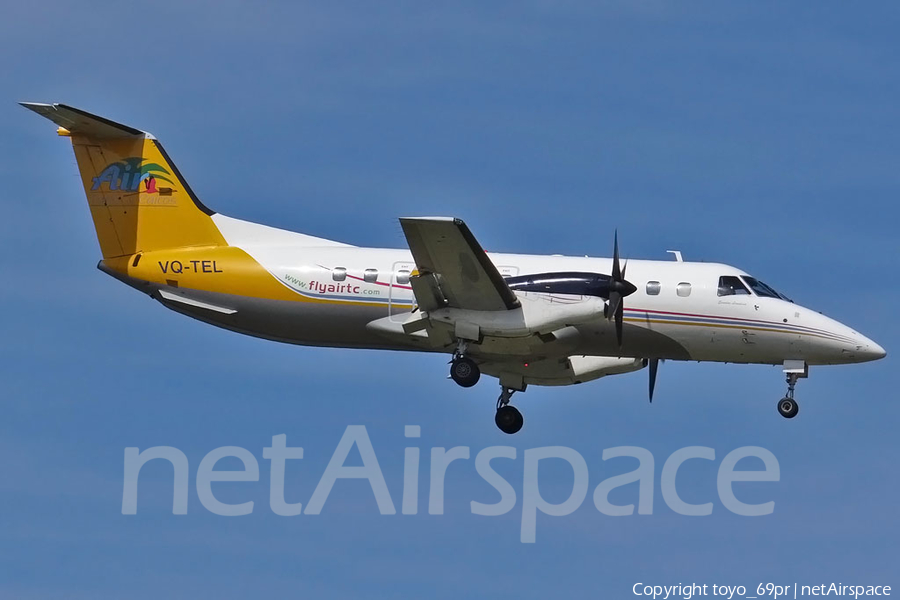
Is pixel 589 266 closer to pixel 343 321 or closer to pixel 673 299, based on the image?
pixel 673 299

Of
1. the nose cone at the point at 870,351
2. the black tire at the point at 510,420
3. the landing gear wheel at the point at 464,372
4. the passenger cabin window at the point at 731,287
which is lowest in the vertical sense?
the black tire at the point at 510,420

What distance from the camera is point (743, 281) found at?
85.4 feet

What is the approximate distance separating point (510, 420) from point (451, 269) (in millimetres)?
5049

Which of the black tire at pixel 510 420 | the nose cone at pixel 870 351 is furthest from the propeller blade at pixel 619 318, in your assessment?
the nose cone at pixel 870 351

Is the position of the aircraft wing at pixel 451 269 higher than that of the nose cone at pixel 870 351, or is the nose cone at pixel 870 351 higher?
the aircraft wing at pixel 451 269

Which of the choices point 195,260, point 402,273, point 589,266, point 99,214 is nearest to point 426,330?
point 402,273

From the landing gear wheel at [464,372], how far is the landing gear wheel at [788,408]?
21.1 ft

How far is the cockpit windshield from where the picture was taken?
26047mm

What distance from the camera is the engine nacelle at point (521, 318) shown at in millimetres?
24656

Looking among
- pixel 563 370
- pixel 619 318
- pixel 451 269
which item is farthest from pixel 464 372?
pixel 563 370

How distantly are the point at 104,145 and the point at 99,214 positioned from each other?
5.20 feet

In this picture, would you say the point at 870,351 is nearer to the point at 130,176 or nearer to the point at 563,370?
the point at 563,370

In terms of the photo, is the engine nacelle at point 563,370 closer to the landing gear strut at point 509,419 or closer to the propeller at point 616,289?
the landing gear strut at point 509,419

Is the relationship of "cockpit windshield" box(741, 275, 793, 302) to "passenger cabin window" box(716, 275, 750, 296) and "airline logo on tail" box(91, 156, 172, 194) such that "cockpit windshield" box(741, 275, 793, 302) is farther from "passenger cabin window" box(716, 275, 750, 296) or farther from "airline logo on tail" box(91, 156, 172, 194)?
"airline logo on tail" box(91, 156, 172, 194)
